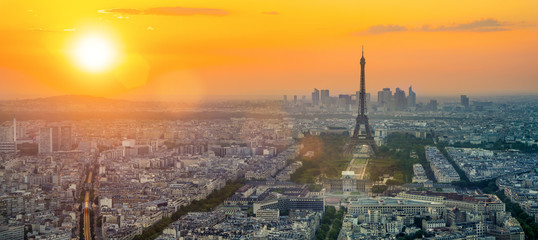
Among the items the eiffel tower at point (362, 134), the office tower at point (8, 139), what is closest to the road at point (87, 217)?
the office tower at point (8, 139)

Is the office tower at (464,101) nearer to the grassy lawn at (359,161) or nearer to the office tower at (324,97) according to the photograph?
the office tower at (324,97)

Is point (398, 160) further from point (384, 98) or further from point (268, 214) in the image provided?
point (384, 98)

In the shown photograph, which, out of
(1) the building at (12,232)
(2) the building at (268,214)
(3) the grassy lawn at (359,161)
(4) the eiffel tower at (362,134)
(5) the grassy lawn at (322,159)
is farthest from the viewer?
(4) the eiffel tower at (362,134)

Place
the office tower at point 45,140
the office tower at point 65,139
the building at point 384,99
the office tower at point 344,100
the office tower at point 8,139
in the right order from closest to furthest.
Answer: the office tower at point 8,139, the office tower at point 45,140, the office tower at point 65,139, the office tower at point 344,100, the building at point 384,99

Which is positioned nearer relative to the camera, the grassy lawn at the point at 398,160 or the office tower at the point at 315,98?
the grassy lawn at the point at 398,160

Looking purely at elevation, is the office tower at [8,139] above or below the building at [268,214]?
above

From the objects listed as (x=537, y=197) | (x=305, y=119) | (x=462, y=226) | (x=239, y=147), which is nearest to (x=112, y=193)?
(x=462, y=226)

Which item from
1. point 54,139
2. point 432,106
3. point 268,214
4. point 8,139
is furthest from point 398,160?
point 432,106

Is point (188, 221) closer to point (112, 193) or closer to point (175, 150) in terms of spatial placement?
point (112, 193)

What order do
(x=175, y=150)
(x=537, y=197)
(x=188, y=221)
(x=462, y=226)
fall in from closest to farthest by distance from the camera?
(x=462, y=226) < (x=188, y=221) < (x=537, y=197) < (x=175, y=150)
